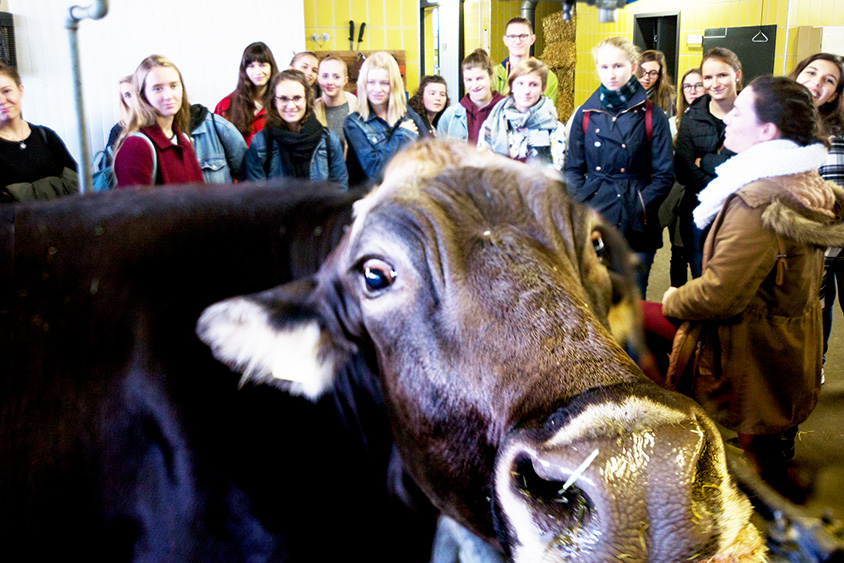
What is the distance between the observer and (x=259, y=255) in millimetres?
1592

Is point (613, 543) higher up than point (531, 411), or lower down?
lower down

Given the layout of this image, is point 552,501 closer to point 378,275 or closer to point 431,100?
point 378,275

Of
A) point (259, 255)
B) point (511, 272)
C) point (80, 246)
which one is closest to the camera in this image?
point (511, 272)

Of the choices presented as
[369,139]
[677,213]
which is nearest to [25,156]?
[369,139]

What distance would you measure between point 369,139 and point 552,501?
295 cm

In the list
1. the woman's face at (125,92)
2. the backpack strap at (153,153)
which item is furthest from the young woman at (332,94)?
the backpack strap at (153,153)

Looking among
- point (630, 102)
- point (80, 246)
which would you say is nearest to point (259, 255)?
point (80, 246)

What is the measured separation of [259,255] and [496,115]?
10.1 feet

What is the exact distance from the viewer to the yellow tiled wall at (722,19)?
7430 mm

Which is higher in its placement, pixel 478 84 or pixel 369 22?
pixel 369 22

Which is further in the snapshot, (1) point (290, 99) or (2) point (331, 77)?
(2) point (331, 77)

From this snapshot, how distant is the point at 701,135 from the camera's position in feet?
14.1

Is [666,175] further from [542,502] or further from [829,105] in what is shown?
[542,502]

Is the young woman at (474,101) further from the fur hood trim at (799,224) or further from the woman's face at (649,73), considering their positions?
the fur hood trim at (799,224)
